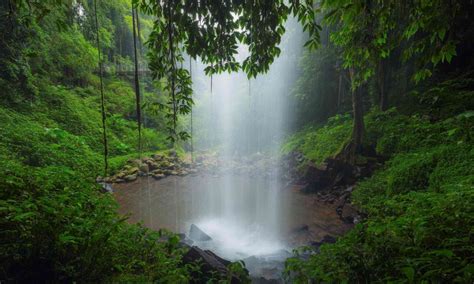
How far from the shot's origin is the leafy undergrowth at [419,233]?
188 centimetres

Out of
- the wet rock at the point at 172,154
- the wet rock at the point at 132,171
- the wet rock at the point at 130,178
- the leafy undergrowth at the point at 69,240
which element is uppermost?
the leafy undergrowth at the point at 69,240

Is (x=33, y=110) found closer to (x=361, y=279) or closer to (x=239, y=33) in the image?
(x=239, y=33)

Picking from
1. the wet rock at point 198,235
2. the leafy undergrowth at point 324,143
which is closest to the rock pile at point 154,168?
the wet rock at point 198,235

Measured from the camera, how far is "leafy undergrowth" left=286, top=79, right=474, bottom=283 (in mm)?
1876

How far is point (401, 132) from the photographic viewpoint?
24.2 feet

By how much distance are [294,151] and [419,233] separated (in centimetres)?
1010

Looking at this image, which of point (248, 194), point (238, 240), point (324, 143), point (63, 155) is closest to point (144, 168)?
point (63, 155)

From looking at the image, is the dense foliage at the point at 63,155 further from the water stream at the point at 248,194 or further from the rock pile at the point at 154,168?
the water stream at the point at 248,194

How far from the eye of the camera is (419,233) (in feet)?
7.63

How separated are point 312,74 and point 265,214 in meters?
10.7

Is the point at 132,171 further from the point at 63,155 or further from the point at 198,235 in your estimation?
the point at 198,235

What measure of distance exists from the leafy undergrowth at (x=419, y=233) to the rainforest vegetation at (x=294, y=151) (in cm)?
2

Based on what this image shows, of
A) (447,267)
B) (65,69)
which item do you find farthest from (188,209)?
(65,69)

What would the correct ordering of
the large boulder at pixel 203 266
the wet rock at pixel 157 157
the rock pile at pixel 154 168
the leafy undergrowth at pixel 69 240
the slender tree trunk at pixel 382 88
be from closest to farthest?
the leafy undergrowth at pixel 69 240
the large boulder at pixel 203 266
the slender tree trunk at pixel 382 88
the rock pile at pixel 154 168
the wet rock at pixel 157 157
